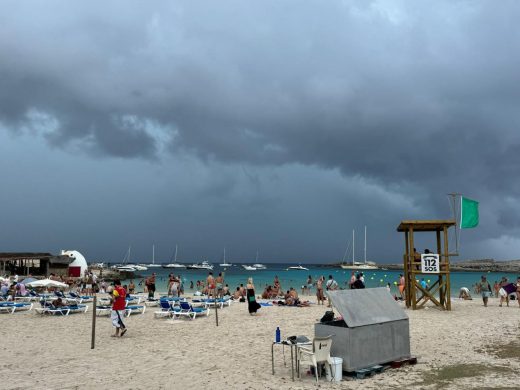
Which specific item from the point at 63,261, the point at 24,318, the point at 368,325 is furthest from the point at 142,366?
the point at 63,261

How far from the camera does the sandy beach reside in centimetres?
834

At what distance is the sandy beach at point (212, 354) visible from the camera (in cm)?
834

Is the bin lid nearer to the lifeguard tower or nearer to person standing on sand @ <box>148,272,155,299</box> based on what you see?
the lifeguard tower

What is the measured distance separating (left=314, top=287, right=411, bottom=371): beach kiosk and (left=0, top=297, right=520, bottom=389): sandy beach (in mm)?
387

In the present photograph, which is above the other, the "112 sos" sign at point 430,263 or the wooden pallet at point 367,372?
the "112 sos" sign at point 430,263

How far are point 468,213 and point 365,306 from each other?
42.0ft

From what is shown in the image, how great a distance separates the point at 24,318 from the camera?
1778cm

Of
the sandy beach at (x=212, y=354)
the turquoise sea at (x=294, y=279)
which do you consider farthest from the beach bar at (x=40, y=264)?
the sandy beach at (x=212, y=354)

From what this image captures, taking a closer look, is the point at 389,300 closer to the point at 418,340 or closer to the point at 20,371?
the point at 418,340

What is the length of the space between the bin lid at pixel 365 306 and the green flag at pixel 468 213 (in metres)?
11.4

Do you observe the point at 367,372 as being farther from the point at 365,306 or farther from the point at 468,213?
the point at 468,213

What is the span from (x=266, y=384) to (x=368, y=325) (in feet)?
7.89

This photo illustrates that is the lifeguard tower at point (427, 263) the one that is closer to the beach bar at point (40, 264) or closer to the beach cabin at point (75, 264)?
the beach bar at point (40, 264)

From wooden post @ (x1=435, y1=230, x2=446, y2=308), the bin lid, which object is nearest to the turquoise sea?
wooden post @ (x1=435, y1=230, x2=446, y2=308)
